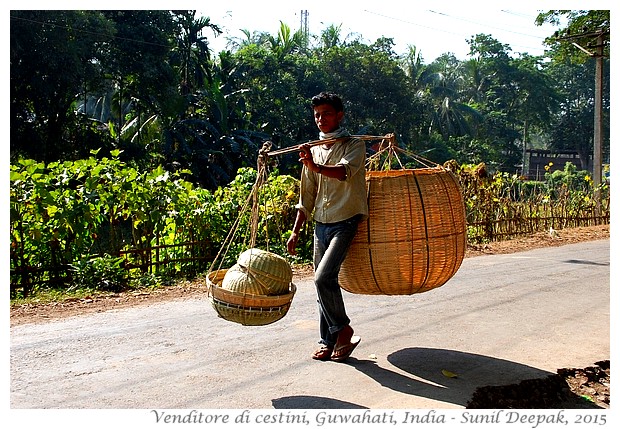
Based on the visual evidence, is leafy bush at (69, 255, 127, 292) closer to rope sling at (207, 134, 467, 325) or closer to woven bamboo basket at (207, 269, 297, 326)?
rope sling at (207, 134, 467, 325)

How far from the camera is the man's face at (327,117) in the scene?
4797 mm

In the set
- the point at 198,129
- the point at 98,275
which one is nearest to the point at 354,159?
the point at 98,275

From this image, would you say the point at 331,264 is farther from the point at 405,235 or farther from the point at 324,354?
the point at 324,354

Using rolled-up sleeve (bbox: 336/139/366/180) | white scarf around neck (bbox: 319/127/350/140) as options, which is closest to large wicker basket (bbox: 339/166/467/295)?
rolled-up sleeve (bbox: 336/139/366/180)

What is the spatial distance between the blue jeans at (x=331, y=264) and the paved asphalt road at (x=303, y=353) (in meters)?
0.36

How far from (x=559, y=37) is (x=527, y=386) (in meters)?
20.6

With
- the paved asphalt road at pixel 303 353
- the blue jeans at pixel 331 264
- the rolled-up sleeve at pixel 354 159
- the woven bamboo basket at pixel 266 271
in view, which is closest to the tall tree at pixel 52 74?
the paved asphalt road at pixel 303 353

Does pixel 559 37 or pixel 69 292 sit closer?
pixel 69 292

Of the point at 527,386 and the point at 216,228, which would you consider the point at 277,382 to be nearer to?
the point at 527,386

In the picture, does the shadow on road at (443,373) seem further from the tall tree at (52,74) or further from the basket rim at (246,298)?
the tall tree at (52,74)

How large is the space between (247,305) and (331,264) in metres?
0.78

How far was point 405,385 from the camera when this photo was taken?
452 cm

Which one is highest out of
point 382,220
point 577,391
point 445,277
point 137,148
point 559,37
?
point 559,37
